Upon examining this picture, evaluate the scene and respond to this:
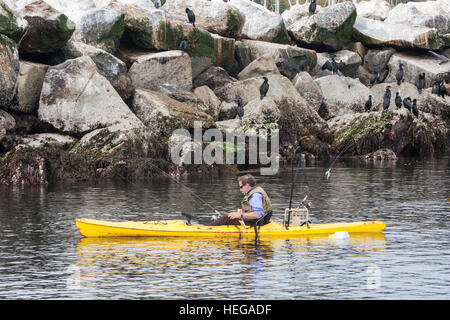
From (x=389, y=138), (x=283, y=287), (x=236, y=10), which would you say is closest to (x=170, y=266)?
(x=283, y=287)

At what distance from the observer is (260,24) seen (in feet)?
169

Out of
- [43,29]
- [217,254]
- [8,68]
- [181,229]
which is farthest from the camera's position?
[43,29]

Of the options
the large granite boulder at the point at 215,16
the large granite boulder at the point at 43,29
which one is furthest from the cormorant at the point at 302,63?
the large granite boulder at the point at 43,29

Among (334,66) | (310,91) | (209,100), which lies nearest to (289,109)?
(209,100)

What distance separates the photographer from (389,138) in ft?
137

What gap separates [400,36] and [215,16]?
1625 centimetres

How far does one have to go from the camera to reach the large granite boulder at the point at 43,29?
3441cm

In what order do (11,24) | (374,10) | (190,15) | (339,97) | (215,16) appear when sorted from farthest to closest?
(374,10)
(215,16)
(339,97)
(190,15)
(11,24)

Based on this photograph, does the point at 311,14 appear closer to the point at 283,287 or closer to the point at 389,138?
the point at 389,138

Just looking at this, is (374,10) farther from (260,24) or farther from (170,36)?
(170,36)

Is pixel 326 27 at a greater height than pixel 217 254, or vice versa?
pixel 326 27

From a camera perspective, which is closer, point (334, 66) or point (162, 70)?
point (162, 70)

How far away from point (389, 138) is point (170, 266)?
27857 mm
